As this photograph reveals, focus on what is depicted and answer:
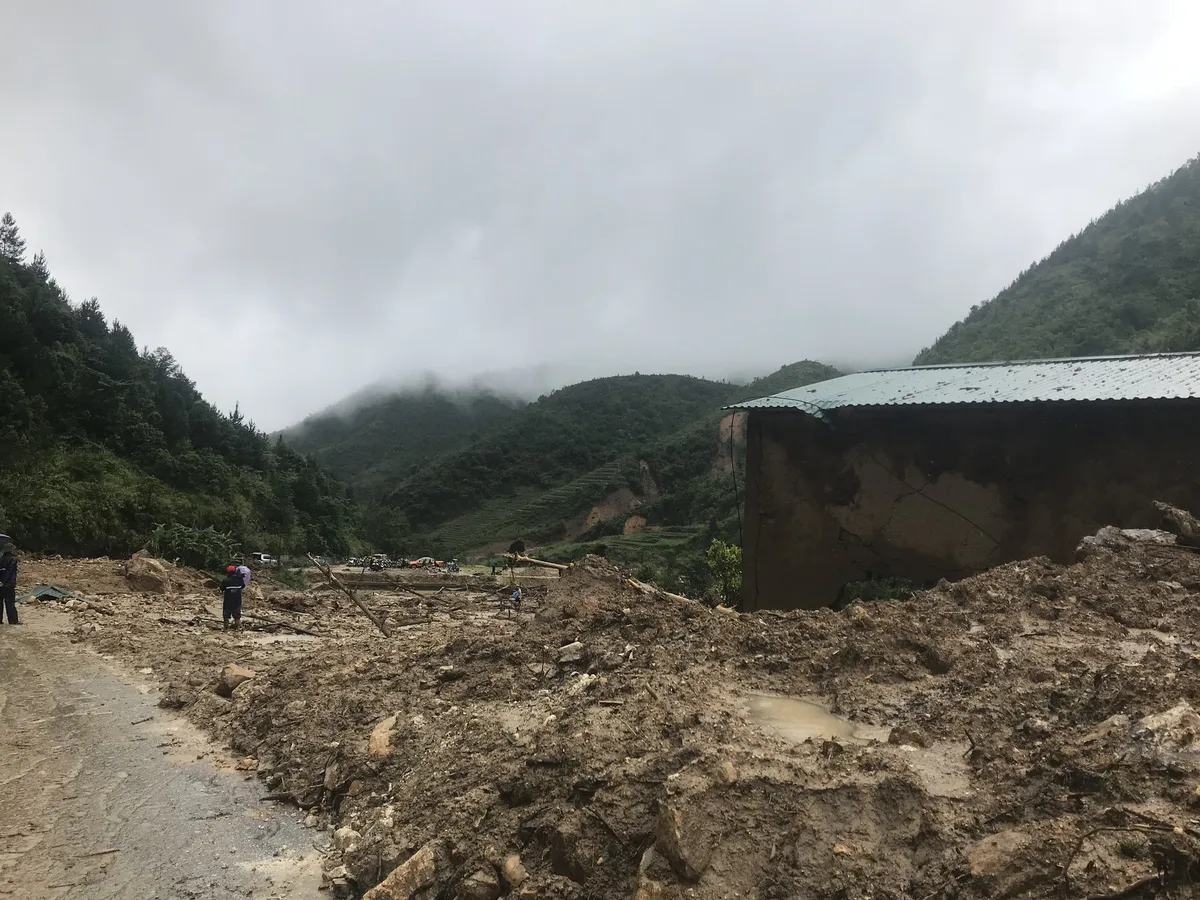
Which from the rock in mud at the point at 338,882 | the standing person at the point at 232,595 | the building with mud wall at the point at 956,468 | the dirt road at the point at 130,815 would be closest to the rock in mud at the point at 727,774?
the rock in mud at the point at 338,882

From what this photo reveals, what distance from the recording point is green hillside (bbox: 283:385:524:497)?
84.8m

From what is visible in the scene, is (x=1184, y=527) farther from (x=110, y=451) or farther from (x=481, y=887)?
(x=110, y=451)

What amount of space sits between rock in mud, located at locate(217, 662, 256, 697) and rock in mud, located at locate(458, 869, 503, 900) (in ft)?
18.3

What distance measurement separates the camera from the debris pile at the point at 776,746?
2.80m

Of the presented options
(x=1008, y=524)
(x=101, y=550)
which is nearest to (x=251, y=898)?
(x=1008, y=524)

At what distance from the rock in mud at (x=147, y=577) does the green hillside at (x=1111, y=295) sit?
28.2m

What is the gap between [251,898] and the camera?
419 centimetres

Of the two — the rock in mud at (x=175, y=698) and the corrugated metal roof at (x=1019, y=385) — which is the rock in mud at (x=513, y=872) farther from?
the corrugated metal roof at (x=1019, y=385)

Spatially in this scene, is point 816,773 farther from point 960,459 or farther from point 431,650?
point 960,459

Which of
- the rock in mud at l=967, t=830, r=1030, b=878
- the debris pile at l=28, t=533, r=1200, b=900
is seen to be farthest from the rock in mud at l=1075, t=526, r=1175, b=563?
the rock in mud at l=967, t=830, r=1030, b=878

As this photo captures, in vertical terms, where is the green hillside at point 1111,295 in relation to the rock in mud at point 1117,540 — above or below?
above

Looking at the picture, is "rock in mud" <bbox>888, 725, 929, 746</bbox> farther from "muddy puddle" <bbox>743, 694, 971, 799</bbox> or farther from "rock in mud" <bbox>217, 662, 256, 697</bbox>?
"rock in mud" <bbox>217, 662, 256, 697</bbox>

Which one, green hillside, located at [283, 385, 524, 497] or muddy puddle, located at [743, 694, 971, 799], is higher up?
green hillside, located at [283, 385, 524, 497]

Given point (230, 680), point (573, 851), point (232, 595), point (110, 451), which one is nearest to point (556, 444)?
point (110, 451)
